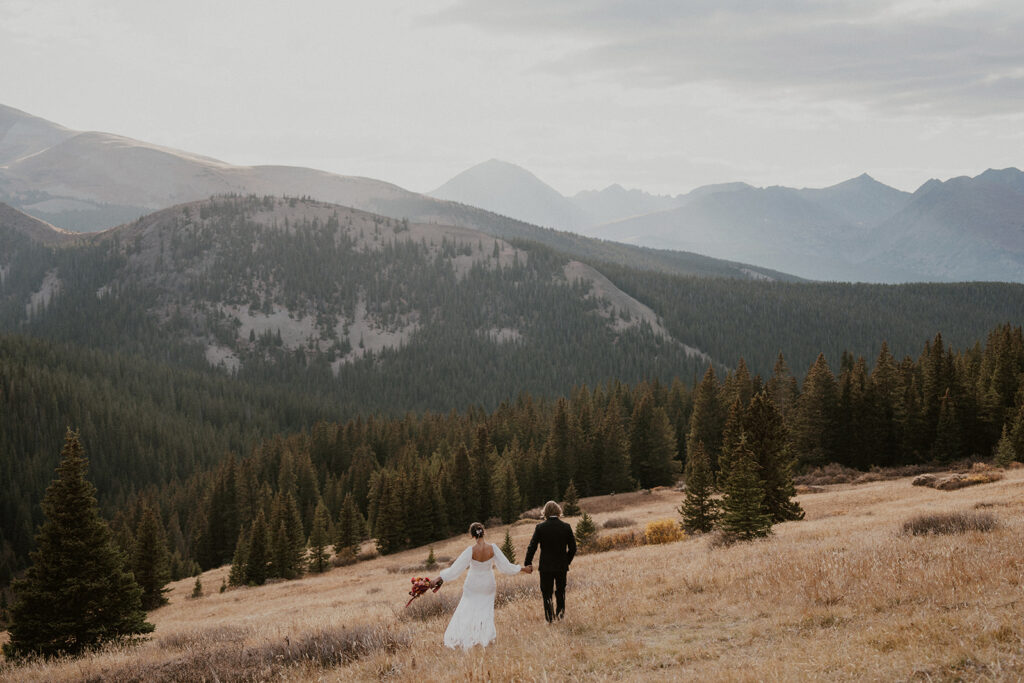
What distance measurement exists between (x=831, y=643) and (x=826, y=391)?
5900cm

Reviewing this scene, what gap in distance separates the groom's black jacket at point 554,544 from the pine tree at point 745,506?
1325 cm

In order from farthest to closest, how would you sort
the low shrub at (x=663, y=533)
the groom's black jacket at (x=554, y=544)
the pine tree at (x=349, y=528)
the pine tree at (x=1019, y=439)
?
the pine tree at (x=349, y=528), the pine tree at (x=1019, y=439), the low shrub at (x=663, y=533), the groom's black jacket at (x=554, y=544)

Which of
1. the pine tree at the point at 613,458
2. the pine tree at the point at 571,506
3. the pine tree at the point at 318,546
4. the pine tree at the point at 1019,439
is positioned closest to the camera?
the pine tree at the point at 1019,439

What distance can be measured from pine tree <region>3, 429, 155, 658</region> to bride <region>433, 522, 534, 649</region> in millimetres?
15974

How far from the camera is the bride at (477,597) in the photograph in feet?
37.7

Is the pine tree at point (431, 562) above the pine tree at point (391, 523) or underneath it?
above

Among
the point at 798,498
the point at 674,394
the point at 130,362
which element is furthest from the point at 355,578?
the point at 130,362

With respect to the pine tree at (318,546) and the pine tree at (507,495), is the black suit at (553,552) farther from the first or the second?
the pine tree at (507,495)

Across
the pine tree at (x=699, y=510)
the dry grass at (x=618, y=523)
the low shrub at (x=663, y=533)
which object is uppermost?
the pine tree at (x=699, y=510)

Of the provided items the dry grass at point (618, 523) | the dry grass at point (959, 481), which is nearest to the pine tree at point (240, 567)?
the dry grass at point (618, 523)

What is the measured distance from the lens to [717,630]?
35.9ft

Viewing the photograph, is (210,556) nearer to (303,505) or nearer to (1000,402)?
(303,505)

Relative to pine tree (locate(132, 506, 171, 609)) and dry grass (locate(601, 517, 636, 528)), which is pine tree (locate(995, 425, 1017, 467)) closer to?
dry grass (locate(601, 517, 636, 528))

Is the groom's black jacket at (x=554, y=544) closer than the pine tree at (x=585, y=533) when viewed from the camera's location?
Yes
